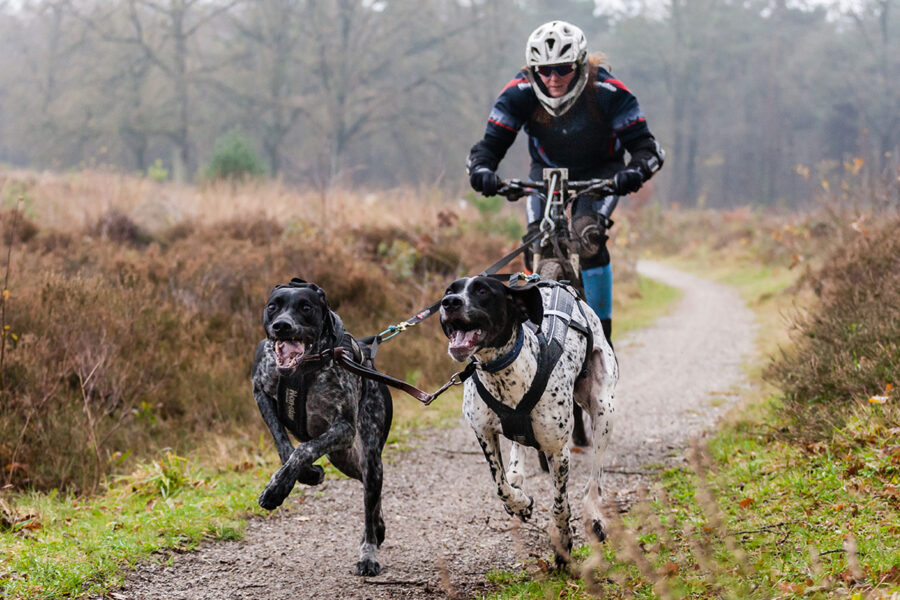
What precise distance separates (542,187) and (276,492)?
7.11 feet

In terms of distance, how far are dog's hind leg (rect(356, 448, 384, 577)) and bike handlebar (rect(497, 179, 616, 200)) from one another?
1.62 metres

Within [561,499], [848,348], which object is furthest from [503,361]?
[848,348]

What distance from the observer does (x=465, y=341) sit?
9.62 ft

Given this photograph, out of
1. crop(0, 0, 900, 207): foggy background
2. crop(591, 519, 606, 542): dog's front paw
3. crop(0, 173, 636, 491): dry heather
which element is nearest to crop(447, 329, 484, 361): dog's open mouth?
crop(591, 519, 606, 542): dog's front paw

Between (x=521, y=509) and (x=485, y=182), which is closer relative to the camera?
(x=521, y=509)

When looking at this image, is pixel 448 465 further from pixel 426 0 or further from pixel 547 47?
pixel 426 0

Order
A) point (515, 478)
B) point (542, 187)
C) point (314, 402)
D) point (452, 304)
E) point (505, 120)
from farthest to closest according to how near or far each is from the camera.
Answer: point (505, 120)
point (542, 187)
point (515, 478)
point (314, 402)
point (452, 304)

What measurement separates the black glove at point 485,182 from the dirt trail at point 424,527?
169 cm

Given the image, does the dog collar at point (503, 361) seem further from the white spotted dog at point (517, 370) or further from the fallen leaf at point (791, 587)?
the fallen leaf at point (791, 587)

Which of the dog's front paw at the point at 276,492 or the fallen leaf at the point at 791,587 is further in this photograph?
the dog's front paw at the point at 276,492

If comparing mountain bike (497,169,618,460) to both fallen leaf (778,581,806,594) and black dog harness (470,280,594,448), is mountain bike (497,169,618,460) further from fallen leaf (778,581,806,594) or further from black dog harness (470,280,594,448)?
fallen leaf (778,581,806,594)

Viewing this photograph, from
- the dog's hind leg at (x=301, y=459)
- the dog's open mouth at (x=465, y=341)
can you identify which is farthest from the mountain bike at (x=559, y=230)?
the dog's hind leg at (x=301, y=459)

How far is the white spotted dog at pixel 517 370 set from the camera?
296cm

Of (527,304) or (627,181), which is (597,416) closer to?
(527,304)
